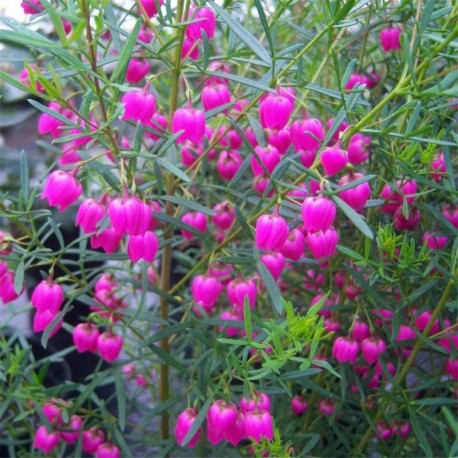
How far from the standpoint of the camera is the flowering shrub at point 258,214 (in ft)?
2.32

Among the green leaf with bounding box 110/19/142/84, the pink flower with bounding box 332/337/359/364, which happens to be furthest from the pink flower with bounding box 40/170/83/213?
the pink flower with bounding box 332/337/359/364

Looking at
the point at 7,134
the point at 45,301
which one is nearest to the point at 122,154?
the point at 45,301

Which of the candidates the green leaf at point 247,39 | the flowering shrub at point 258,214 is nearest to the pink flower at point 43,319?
the flowering shrub at point 258,214

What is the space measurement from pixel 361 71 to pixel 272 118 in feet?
1.33

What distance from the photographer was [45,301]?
0.86 meters

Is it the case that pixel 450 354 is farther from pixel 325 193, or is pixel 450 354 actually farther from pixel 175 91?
pixel 175 91

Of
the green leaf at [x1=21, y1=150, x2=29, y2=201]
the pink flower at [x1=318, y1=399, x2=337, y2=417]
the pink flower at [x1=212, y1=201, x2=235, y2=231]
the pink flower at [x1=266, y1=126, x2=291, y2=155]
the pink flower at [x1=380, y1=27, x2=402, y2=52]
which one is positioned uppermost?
the pink flower at [x1=380, y1=27, x2=402, y2=52]

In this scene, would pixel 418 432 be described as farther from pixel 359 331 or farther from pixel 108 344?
pixel 108 344

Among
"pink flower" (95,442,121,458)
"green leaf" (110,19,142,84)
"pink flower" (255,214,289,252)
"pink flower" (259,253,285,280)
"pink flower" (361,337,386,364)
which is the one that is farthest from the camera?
"pink flower" (95,442,121,458)

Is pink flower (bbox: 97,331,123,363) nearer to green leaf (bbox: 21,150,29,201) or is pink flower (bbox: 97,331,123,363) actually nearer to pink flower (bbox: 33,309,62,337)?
pink flower (bbox: 33,309,62,337)

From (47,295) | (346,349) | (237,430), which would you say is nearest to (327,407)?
(346,349)

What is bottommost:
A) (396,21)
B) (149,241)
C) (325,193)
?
(149,241)

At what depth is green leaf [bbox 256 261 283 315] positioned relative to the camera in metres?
0.78

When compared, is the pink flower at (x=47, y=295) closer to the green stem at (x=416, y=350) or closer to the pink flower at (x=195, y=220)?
the pink flower at (x=195, y=220)
